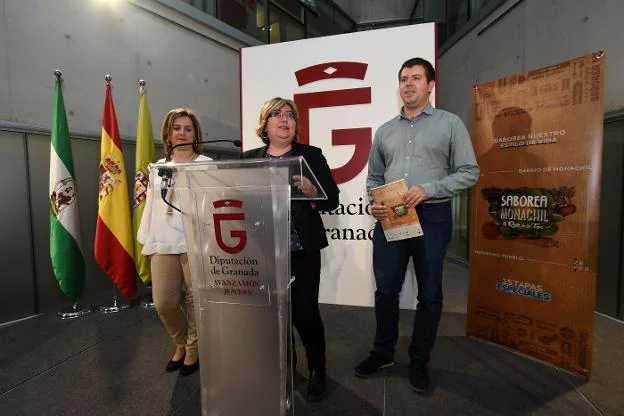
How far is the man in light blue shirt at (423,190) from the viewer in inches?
60.4

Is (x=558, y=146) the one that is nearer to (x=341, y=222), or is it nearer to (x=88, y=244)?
(x=341, y=222)

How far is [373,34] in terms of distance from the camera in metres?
2.40

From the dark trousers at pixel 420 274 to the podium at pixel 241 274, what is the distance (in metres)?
0.72

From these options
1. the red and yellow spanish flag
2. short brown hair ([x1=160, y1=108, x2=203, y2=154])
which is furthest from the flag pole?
short brown hair ([x1=160, y1=108, x2=203, y2=154])

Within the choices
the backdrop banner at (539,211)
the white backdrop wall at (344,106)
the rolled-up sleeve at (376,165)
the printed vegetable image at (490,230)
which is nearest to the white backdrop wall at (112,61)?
the white backdrop wall at (344,106)

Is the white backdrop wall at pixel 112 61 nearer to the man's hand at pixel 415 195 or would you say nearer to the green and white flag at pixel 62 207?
the green and white flag at pixel 62 207

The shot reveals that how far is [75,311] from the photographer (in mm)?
2672

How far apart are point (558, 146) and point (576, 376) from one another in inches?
46.2

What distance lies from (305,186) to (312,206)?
1.24 feet

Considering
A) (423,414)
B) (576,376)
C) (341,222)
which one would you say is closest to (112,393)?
(423,414)

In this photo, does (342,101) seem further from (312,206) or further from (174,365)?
(174,365)

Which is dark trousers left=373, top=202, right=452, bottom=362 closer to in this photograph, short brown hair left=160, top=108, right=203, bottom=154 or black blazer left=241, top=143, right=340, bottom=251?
black blazer left=241, top=143, right=340, bottom=251

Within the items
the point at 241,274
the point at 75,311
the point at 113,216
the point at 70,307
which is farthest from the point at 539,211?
the point at 70,307

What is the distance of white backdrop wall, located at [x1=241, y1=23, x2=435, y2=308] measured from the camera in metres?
2.39
